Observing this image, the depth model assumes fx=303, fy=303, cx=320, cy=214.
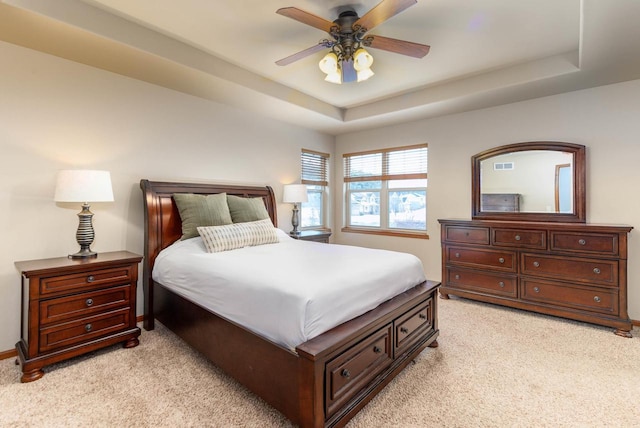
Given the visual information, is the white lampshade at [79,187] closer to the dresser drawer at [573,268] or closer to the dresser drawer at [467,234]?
the dresser drawer at [467,234]

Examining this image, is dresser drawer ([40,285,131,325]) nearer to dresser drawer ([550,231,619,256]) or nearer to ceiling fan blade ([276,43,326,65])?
ceiling fan blade ([276,43,326,65])

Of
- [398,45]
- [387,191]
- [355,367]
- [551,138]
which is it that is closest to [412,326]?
[355,367]

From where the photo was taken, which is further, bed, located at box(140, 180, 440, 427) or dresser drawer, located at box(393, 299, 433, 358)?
dresser drawer, located at box(393, 299, 433, 358)

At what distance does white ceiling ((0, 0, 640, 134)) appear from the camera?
2162mm

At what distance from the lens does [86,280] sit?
90.7 inches

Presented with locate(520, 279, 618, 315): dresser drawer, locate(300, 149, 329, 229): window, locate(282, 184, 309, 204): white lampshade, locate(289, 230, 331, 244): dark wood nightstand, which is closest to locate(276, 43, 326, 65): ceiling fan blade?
locate(282, 184, 309, 204): white lampshade

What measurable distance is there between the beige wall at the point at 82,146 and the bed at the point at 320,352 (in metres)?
0.92

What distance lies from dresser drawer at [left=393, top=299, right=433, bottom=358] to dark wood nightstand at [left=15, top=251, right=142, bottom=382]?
2135 millimetres

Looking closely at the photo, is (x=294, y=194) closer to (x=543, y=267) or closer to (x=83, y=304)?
(x=83, y=304)

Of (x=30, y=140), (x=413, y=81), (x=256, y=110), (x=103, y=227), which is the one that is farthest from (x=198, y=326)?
(x=413, y=81)

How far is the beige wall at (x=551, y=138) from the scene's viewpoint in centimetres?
304

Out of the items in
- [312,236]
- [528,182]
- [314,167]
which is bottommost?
[312,236]

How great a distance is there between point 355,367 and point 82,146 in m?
2.95

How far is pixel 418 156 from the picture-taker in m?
4.53
